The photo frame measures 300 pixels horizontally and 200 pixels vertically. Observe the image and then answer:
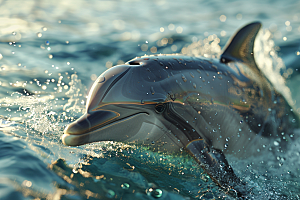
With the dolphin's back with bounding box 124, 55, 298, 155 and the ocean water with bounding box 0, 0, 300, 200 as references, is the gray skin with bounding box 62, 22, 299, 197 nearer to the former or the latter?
the dolphin's back with bounding box 124, 55, 298, 155

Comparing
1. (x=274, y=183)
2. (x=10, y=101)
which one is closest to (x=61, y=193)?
(x=274, y=183)

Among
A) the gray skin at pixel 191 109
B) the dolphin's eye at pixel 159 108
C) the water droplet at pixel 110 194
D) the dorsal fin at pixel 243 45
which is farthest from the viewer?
the dorsal fin at pixel 243 45

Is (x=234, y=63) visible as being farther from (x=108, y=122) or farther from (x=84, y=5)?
(x=84, y=5)

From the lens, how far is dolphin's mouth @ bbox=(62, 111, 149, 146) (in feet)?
9.75

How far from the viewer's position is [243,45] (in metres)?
4.79

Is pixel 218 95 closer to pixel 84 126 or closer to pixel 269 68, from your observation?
pixel 84 126

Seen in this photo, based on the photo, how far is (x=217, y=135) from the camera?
3947mm

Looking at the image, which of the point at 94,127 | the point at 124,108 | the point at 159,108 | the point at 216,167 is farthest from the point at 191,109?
the point at 94,127

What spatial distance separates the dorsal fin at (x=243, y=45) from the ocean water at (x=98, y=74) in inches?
14.4

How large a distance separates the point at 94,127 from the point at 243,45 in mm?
3107

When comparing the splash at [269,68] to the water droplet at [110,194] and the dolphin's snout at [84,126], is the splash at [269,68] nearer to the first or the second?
the dolphin's snout at [84,126]

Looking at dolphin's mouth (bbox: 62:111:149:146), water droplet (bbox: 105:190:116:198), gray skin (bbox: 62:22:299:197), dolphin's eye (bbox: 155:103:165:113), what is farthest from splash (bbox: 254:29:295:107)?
water droplet (bbox: 105:190:116:198)

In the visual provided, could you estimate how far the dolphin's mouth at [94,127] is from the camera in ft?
9.75

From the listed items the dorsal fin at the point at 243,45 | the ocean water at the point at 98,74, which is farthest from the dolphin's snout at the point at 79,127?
the dorsal fin at the point at 243,45
